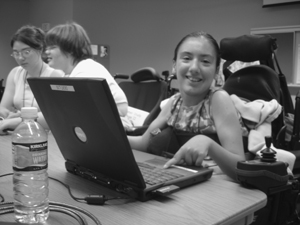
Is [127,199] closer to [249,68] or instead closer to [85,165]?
[85,165]

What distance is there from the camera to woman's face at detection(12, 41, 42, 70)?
2.38 meters

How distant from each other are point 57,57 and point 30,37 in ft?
1.06

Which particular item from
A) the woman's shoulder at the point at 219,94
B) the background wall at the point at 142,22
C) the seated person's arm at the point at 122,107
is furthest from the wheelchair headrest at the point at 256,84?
the background wall at the point at 142,22

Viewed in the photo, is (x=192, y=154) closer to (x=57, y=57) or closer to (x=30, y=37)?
(x=57, y=57)

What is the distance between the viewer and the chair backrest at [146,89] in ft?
9.49

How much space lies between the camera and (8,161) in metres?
1.20

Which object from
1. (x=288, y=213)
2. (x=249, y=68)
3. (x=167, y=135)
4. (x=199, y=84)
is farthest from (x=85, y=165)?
(x=249, y=68)

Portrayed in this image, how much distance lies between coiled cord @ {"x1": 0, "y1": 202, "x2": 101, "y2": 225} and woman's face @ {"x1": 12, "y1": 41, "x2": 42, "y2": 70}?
70.9 inches

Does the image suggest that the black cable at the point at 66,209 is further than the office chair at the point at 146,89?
No

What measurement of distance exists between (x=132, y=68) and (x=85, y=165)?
17.7ft

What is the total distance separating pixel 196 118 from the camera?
1437 millimetres

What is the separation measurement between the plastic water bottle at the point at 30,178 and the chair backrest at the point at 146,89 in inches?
81.2

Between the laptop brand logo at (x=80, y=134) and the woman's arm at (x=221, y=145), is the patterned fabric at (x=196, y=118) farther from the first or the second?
the laptop brand logo at (x=80, y=134)

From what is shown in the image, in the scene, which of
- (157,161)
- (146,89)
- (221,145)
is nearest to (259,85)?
(221,145)
